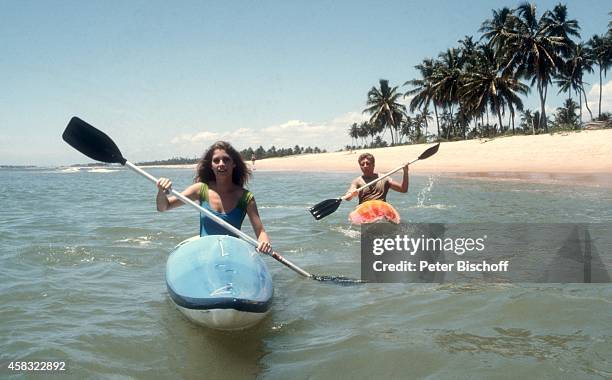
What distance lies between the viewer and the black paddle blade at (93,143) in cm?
461

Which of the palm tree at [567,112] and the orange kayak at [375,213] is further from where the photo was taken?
the palm tree at [567,112]

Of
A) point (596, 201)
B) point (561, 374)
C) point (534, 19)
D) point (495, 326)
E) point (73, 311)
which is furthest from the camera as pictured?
point (534, 19)

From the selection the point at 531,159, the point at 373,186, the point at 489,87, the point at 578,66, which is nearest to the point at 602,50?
the point at 578,66

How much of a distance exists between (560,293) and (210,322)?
3.00 meters

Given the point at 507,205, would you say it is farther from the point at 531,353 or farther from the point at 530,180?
the point at 531,353

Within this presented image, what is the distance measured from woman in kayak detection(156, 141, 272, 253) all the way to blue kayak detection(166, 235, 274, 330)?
0.59 m

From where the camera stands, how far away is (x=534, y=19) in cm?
3588

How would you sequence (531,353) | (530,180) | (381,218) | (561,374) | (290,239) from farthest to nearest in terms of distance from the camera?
(530,180), (290,239), (381,218), (531,353), (561,374)

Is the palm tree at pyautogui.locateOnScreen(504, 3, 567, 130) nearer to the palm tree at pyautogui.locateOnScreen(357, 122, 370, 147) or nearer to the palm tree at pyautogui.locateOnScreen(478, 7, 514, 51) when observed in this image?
the palm tree at pyautogui.locateOnScreen(478, 7, 514, 51)

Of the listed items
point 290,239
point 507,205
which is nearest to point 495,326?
point 290,239

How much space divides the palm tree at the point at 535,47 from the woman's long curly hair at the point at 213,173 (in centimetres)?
3464

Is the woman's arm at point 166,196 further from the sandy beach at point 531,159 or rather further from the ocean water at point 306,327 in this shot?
the sandy beach at point 531,159

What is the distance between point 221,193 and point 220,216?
247 millimetres

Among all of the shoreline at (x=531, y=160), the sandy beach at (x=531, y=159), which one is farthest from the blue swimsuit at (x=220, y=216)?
the sandy beach at (x=531, y=159)
